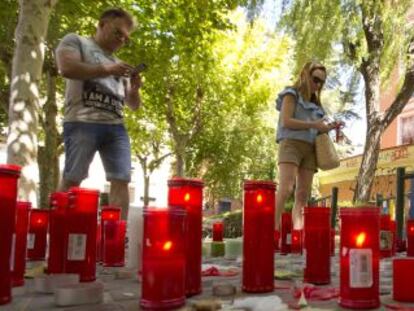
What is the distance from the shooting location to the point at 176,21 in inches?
487

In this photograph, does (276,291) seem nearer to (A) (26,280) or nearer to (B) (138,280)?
(B) (138,280)

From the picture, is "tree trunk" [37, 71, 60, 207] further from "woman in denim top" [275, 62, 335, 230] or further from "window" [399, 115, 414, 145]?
"window" [399, 115, 414, 145]

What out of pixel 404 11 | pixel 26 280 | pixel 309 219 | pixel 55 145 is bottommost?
pixel 26 280

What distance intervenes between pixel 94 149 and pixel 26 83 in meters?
3.59

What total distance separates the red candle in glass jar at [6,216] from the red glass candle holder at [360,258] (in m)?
1.53

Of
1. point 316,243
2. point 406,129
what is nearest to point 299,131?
point 316,243

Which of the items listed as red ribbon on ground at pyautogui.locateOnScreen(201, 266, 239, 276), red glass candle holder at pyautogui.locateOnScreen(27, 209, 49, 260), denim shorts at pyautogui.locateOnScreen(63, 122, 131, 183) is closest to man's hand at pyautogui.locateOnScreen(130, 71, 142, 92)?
denim shorts at pyautogui.locateOnScreen(63, 122, 131, 183)

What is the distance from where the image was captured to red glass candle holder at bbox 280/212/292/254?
212 inches

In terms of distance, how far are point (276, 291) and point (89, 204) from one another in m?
1.19

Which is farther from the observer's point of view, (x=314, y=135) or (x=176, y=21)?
(x=176, y=21)

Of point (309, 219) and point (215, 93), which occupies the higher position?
point (215, 93)

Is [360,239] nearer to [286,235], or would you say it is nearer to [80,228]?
[80,228]

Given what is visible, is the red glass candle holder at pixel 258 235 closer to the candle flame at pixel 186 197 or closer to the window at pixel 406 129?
the candle flame at pixel 186 197

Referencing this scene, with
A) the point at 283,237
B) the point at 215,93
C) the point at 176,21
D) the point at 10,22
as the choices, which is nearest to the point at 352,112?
the point at 215,93
